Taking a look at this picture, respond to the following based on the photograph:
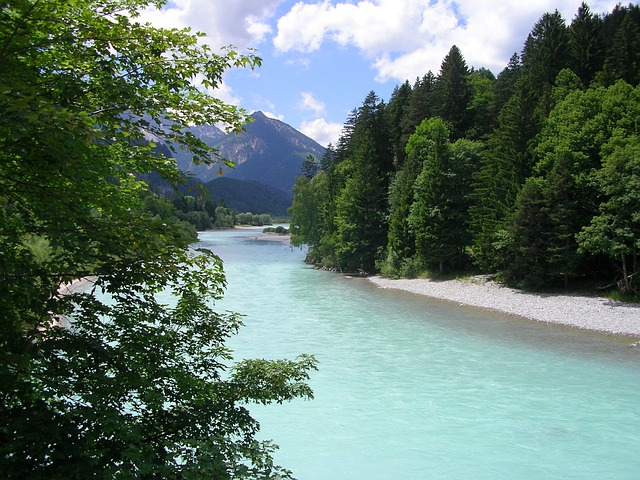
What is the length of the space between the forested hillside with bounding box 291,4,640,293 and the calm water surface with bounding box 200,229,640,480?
24.9 ft

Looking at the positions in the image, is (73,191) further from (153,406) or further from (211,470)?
(211,470)

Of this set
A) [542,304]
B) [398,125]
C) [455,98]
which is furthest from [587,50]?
[542,304]

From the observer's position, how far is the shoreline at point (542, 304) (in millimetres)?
24344

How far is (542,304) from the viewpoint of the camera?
29.2 meters

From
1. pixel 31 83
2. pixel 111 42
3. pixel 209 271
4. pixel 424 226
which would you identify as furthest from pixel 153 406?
pixel 424 226

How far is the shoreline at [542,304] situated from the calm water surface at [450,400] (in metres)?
1.47

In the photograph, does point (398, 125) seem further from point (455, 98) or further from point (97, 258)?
point (97, 258)

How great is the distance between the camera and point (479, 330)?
79.9 feet

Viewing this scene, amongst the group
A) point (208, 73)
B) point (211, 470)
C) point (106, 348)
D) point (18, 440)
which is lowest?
point (211, 470)

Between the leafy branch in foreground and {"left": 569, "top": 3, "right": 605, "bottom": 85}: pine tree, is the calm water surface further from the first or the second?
{"left": 569, "top": 3, "right": 605, "bottom": 85}: pine tree

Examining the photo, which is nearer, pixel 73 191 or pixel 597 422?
pixel 73 191

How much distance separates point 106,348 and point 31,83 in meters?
2.66

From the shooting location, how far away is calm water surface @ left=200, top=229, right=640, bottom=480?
11469 millimetres

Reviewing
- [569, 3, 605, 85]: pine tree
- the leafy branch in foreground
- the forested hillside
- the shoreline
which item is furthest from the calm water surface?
[569, 3, 605, 85]: pine tree
